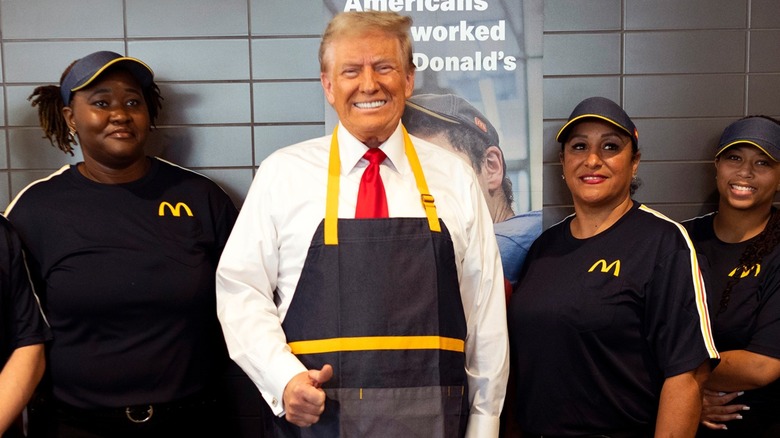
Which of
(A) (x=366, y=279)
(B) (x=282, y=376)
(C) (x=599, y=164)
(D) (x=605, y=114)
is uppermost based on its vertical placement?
(D) (x=605, y=114)

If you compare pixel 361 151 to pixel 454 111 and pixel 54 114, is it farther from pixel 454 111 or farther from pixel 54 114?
pixel 54 114

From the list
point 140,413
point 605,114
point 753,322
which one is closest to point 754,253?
point 753,322

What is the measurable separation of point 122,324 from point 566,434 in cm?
134

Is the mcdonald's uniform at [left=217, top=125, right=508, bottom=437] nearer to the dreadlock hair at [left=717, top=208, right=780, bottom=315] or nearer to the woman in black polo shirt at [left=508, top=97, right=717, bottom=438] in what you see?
the woman in black polo shirt at [left=508, top=97, right=717, bottom=438]

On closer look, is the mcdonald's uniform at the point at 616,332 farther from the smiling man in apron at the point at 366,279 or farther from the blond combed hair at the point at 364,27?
the blond combed hair at the point at 364,27

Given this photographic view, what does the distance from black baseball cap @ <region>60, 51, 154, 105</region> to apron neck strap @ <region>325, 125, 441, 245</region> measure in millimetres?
743

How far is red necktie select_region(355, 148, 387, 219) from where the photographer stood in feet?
5.93

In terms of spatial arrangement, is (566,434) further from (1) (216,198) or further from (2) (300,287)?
(1) (216,198)

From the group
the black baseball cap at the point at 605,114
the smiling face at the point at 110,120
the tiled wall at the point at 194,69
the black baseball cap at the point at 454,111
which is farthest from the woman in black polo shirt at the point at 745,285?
the smiling face at the point at 110,120

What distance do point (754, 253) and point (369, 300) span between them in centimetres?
131

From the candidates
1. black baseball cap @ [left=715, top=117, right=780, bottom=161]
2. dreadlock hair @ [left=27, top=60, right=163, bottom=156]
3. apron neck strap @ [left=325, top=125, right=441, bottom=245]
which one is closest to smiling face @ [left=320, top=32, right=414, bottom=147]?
apron neck strap @ [left=325, top=125, right=441, bottom=245]

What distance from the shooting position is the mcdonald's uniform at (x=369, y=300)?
1.72 m

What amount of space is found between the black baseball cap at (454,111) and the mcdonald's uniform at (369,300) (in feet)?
2.23

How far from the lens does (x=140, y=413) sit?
2088 mm
